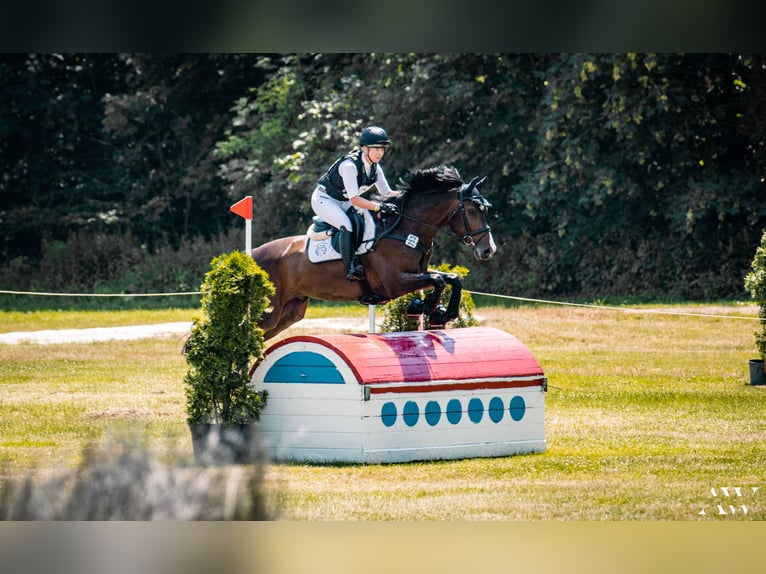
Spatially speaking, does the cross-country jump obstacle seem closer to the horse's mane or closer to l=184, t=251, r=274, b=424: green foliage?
l=184, t=251, r=274, b=424: green foliage

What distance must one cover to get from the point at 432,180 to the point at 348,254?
90 centimetres

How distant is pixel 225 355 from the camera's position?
27.0 ft

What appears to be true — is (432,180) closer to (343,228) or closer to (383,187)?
(383,187)

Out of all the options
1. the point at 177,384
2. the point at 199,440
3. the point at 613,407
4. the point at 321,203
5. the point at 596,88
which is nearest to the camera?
the point at 199,440

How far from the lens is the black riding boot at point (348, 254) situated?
998cm

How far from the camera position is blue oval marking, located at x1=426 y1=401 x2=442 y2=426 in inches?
332

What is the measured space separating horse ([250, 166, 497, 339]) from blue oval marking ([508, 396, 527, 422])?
3.78ft

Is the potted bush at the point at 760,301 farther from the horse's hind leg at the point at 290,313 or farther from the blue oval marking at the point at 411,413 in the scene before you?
the blue oval marking at the point at 411,413

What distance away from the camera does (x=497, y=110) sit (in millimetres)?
23781

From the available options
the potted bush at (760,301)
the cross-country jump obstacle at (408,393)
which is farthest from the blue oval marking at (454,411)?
the potted bush at (760,301)

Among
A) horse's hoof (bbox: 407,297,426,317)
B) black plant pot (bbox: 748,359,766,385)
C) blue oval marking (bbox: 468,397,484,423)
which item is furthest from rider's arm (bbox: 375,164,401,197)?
black plant pot (bbox: 748,359,766,385)
